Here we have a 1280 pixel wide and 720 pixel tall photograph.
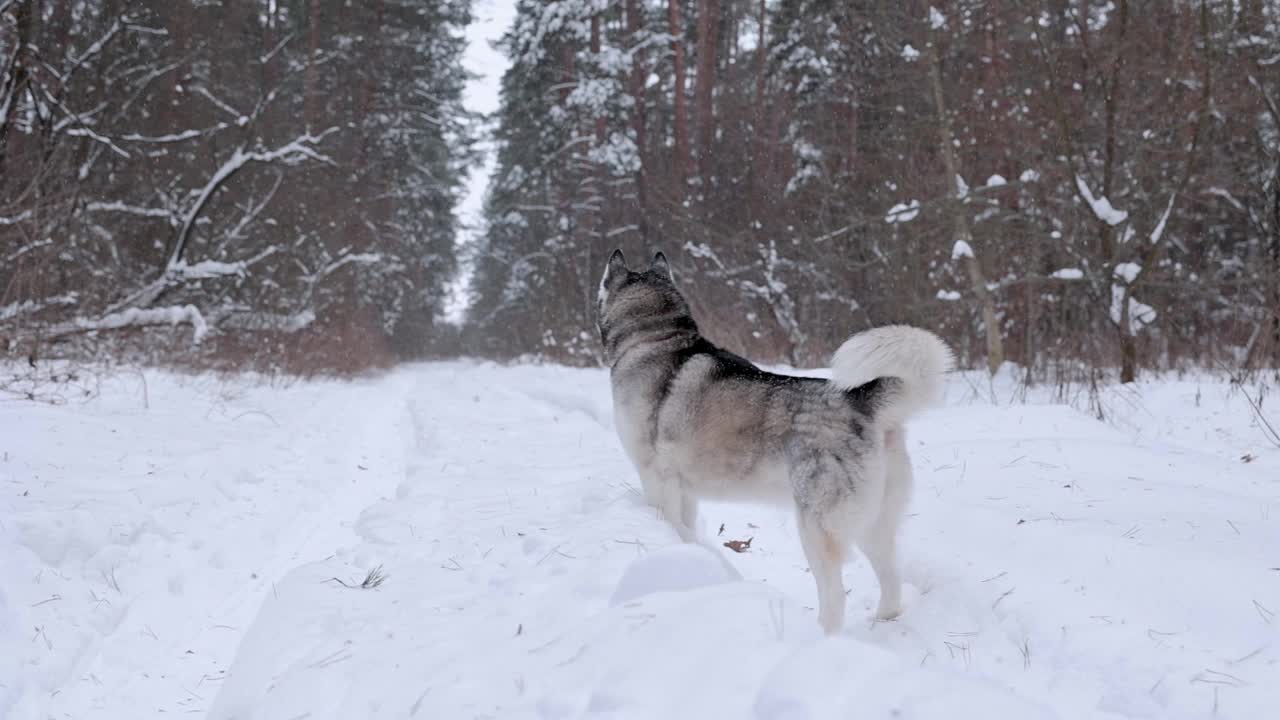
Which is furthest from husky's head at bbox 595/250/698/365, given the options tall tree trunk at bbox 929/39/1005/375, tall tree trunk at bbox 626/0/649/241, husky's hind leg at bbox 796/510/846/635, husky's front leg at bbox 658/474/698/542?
tall tree trunk at bbox 626/0/649/241

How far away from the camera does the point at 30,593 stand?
3133 millimetres

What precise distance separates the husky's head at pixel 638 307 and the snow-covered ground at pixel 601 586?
1.11 m

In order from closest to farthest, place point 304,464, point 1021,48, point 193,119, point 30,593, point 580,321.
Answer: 1. point 30,593
2. point 304,464
3. point 1021,48
4. point 193,119
5. point 580,321

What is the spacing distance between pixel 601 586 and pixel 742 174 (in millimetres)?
14529

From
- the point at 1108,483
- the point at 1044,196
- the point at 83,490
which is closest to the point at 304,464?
the point at 83,490

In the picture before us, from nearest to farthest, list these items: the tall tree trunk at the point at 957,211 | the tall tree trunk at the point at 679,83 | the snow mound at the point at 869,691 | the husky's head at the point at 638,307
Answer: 1. the snow mound at the point at 869,691
2. the husky's head at the point at 638,307
3. the tall tree trunk at the point at 957,211
4. the tall tree trunk at the point at 679,83

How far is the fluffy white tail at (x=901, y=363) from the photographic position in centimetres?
290

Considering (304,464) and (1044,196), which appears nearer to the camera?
(304,464)

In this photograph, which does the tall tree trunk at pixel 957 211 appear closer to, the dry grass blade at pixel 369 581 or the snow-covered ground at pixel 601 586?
the snow-covered ground at pixel 601 586

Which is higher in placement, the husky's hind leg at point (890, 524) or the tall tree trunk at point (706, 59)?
the tall tree trunk at point (706, 59)

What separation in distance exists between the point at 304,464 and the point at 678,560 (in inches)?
193

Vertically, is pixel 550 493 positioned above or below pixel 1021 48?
below

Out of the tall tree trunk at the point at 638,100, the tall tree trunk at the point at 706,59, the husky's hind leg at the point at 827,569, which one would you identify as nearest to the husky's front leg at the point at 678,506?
the husky's hind leg at the point at 827,569

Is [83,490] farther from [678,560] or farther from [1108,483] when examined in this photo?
[1108,483]
